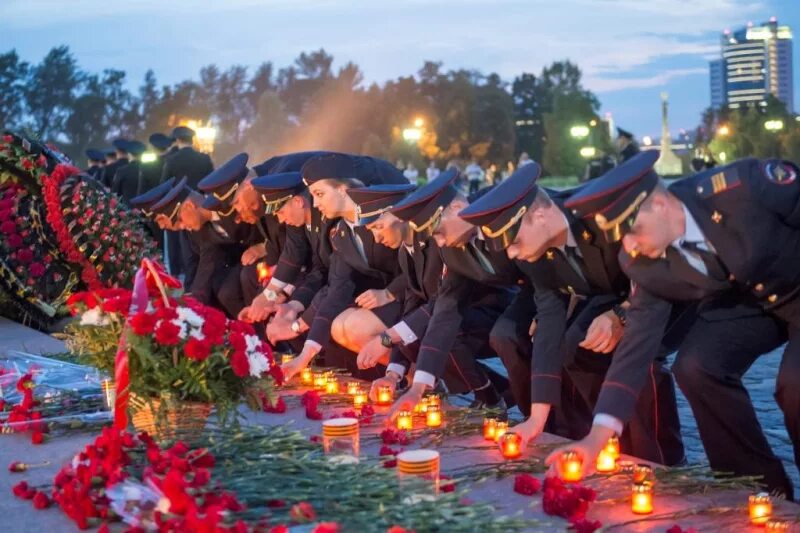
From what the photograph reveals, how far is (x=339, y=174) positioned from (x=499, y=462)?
3029 millimetres

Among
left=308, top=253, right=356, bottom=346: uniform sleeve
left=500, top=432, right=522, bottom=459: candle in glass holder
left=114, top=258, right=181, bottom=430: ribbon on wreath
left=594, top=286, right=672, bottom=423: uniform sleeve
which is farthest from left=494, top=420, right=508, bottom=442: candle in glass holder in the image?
left=308, top=253, right=356, bottom=346: uniform sleeve

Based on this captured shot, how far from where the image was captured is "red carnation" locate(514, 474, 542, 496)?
158 inches

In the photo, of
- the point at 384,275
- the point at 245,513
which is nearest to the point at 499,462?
the point at 245,513

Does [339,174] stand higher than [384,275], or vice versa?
[339,174]

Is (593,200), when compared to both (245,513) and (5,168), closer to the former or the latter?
(245,513)

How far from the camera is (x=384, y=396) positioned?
5.98 meters

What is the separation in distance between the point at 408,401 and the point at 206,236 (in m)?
4.07

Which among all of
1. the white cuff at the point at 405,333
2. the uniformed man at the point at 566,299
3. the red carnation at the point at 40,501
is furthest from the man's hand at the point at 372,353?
the red carnation at the point at 40,501

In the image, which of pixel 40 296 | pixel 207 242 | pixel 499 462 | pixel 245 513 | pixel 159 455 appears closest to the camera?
pixel 245 513

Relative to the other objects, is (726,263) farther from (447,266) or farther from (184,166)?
(184,166)

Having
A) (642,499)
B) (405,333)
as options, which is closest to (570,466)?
(642,499)

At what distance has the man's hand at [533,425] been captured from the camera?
15.5ft

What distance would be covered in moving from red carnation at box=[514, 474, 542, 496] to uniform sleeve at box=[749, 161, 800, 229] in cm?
139

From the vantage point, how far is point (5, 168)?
10.2m
